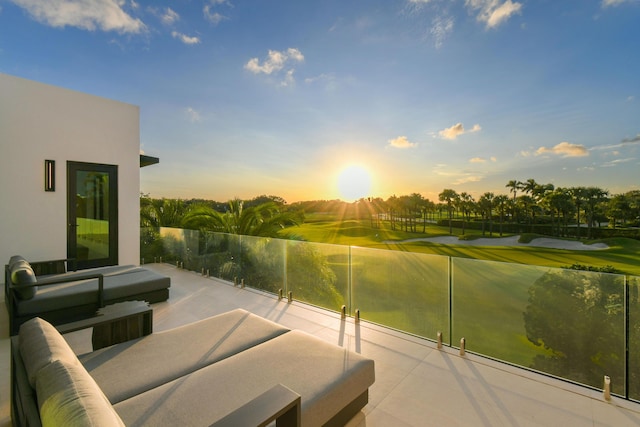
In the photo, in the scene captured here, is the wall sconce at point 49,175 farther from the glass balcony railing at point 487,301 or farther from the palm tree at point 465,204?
the palm tree at point 465,204

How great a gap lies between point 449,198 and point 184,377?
35.4 metres

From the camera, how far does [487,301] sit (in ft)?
13.2

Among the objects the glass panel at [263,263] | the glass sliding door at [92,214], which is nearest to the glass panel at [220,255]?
the glass panel at [263,263]

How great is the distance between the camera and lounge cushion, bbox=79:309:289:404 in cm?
188

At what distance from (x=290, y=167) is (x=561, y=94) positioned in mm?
25316

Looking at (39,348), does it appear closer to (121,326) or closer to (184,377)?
(184,377)

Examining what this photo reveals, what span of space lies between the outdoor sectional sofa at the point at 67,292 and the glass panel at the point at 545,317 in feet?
14.9

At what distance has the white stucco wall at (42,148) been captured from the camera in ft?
17.9

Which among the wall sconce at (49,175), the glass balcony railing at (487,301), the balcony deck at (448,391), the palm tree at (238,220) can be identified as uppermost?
the wall sconce at (49,175)

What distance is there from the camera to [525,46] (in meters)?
23.1

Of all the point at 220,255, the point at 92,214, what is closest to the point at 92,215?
the point at 92,214

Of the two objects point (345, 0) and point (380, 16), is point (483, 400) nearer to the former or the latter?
point (345, 0)

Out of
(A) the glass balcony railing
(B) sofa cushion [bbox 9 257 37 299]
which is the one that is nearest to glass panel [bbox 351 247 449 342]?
(A) the glass balcony railing

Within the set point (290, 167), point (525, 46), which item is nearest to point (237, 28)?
point (290, 167)
